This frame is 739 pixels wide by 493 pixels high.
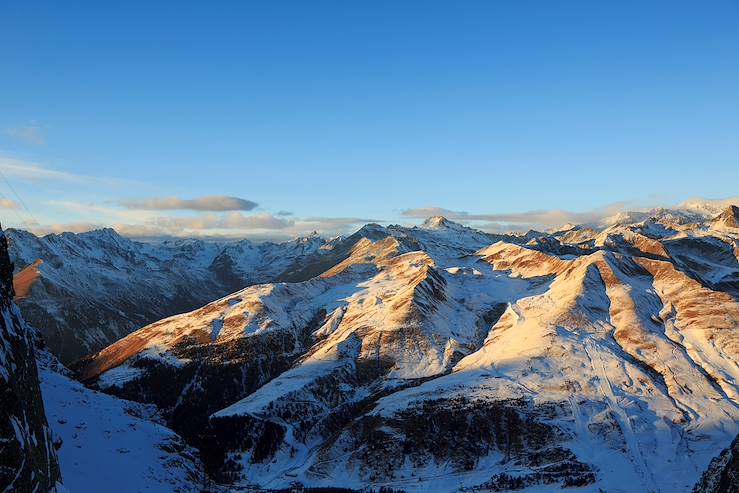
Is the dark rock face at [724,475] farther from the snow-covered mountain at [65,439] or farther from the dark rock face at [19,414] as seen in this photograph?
the dark rock face at [19,414]

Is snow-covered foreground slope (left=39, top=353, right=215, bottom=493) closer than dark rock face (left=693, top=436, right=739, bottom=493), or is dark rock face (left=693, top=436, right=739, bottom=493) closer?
dark rock face (left=693, top=436, right=739, bottom=493)

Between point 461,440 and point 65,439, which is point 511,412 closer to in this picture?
point 461,440

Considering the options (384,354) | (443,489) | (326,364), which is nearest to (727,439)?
(443,489)

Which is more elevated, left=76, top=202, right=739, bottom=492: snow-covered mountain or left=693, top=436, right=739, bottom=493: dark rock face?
left=693, top=436, right=739, bottom=493: dark rock face

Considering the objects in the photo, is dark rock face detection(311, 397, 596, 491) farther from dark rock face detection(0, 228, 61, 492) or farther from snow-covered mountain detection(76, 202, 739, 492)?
dark rock face detection(0, 228, 61, 492)

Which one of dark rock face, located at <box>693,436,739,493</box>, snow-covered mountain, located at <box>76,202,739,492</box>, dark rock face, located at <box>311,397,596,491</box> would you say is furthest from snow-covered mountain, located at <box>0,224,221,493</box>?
dark rock face, located at <box>693,436,739,493</box>

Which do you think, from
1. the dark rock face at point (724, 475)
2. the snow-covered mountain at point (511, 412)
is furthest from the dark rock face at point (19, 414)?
the snow-covered mountain at point (511, 412)
